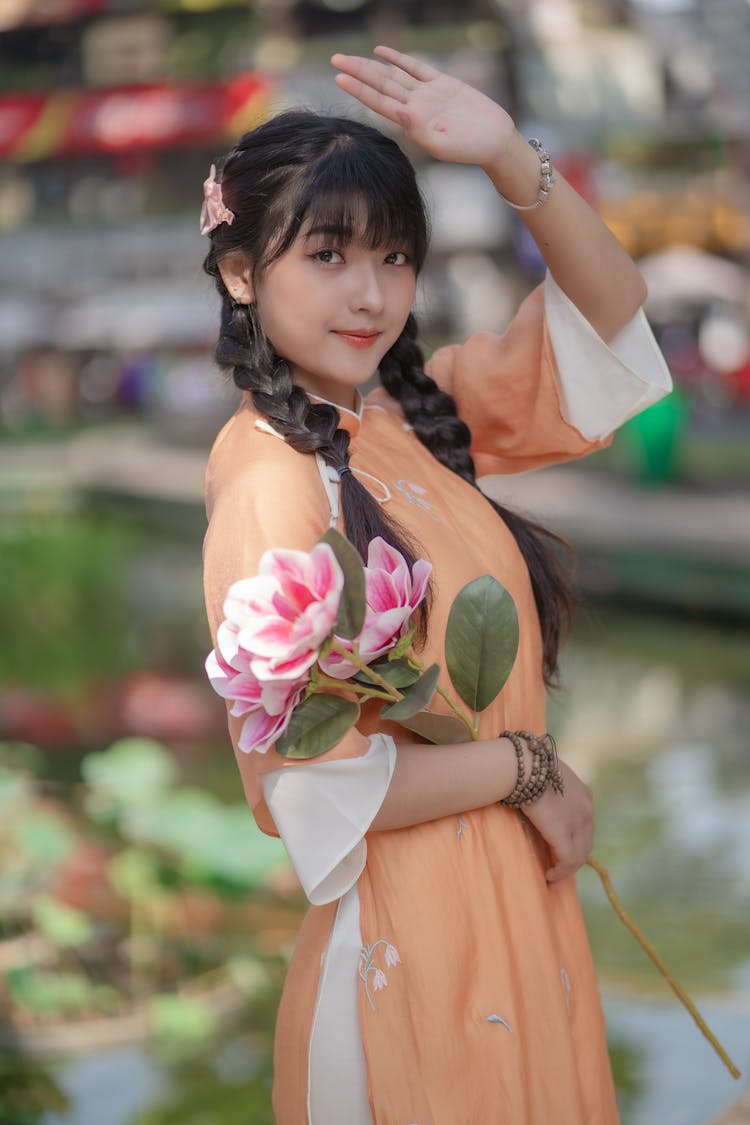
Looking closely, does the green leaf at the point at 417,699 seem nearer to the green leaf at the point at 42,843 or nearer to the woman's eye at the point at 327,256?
the woman's eye at the point at 327,256

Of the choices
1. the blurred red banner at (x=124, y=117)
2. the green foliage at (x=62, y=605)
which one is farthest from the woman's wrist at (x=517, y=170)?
the blurred red banner at (x=124, y=117)

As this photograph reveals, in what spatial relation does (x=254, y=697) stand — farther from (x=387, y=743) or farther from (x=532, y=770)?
(x=532, y=770)

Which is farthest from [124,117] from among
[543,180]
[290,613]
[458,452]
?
[290,613]

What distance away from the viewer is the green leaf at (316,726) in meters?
1.14

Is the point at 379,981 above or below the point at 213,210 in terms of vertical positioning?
below

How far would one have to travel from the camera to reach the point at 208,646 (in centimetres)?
657

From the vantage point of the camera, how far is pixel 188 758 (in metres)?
4.67

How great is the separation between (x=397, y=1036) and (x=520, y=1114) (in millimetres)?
131

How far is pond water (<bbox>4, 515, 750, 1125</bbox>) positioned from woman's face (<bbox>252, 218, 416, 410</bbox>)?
48 cm

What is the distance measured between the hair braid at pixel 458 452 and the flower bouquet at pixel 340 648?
0.21 meters

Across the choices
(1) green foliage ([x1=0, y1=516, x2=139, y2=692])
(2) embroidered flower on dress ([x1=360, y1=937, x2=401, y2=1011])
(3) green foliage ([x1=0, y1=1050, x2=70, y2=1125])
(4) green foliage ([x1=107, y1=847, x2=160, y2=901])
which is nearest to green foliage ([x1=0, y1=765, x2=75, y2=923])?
(4) green foliage ([x1=107, y1=847, x2=160, y2=901])

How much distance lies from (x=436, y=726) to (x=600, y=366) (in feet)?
1.36

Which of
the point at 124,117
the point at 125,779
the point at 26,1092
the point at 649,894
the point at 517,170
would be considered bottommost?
the point at 124,117

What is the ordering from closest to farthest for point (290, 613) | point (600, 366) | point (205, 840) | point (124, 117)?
1. point (290, 613)
2. point (600, 366)
3. point (205, 840)
4. point (124, 117)
